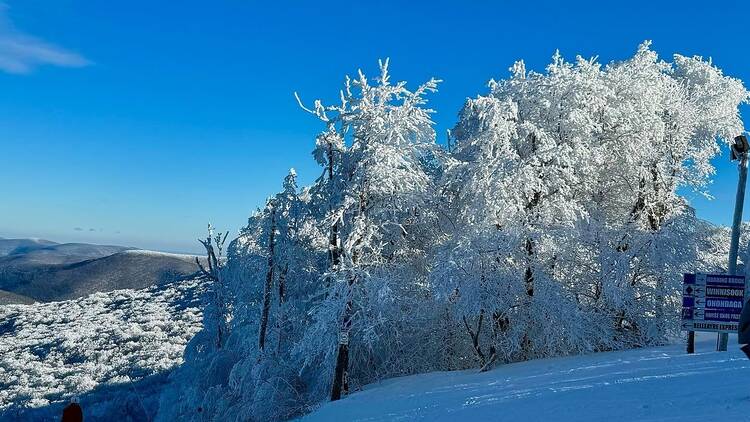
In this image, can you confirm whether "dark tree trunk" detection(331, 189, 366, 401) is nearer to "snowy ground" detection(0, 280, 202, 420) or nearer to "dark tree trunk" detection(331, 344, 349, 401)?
"dark tree trunk" detection(331, 344, 349, 401)

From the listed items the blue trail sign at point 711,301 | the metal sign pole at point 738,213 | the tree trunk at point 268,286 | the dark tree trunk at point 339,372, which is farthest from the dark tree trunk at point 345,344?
the metal sign pole at point 738,213

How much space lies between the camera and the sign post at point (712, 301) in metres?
12.1

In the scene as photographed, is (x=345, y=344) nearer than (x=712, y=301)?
No

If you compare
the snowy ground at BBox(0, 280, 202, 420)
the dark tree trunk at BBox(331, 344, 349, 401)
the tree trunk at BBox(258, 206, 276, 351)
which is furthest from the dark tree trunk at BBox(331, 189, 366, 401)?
the snowy ground at BBox(0, 280, 202, 420)

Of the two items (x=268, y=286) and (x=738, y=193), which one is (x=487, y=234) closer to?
(x=738, y=193)

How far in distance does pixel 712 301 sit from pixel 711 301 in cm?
2

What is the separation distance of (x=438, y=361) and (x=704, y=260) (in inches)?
365

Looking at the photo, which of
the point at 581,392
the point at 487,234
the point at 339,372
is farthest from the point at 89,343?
the point at 581,392

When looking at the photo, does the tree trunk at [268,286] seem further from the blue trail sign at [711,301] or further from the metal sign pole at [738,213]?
the metal sign pole at [738,213]

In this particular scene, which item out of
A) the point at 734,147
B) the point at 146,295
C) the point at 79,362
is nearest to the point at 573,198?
the point at 734,147

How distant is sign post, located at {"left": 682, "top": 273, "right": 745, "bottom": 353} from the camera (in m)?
12.1

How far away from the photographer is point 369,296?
53.9 ft

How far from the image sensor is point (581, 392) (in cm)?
984

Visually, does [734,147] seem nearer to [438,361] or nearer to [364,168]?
[364,168]
